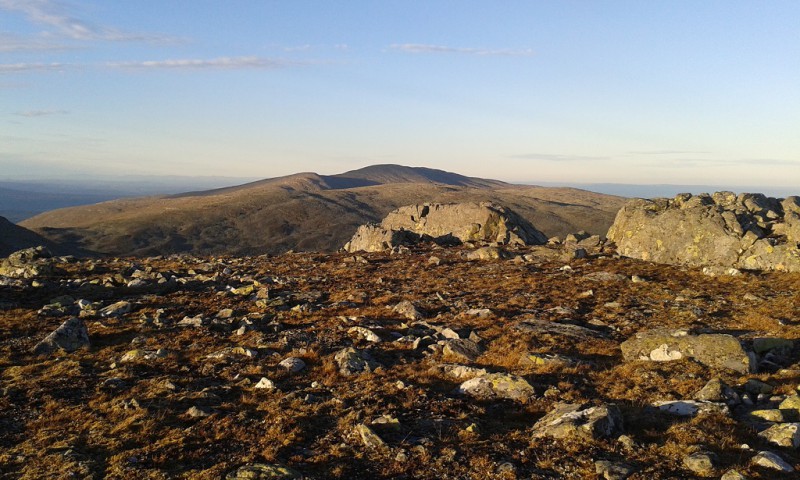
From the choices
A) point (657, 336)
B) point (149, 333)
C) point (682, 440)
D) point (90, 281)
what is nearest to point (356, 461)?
point (682, 440)

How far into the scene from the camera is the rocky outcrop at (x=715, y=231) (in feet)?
87.6

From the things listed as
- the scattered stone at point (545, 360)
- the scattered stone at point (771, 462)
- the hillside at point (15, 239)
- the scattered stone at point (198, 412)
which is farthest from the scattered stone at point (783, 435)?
the hillside at point (15, 239)

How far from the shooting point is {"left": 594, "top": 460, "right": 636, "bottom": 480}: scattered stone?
769 centimetres

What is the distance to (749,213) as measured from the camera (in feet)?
101

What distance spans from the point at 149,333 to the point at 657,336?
1837 cm

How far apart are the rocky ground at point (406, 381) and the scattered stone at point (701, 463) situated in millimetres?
31

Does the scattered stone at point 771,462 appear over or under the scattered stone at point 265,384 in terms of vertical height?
over

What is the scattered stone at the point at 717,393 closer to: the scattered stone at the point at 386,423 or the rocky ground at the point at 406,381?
the rocky ground at the point at 406,381

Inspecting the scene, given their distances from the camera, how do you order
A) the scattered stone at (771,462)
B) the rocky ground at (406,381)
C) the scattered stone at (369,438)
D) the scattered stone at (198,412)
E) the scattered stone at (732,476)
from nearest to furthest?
the scattered stone at (732,476)
the scattered stone at (771,462)
the rocky ground at (406,381)
the scattered stone at (369,438)
the scattered stone at (198,412)

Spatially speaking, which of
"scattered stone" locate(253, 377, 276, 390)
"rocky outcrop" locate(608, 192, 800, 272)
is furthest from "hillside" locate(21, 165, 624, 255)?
"scattered stone" locate(253, 377, 276, 390)

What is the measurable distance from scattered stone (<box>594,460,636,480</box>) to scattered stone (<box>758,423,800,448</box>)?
336cm

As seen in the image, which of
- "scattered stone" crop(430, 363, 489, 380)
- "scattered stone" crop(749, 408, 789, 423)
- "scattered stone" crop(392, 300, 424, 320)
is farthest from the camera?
"scattered stone" crop(392, 300, 424, 320)

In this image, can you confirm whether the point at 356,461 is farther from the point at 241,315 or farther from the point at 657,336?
the point at 241,315

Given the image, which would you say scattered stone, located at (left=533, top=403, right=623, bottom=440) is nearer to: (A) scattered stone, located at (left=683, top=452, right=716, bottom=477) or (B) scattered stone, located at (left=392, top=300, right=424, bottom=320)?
(A) scattered stone, located at (left=683, top=452, right=716, bottom=477)
